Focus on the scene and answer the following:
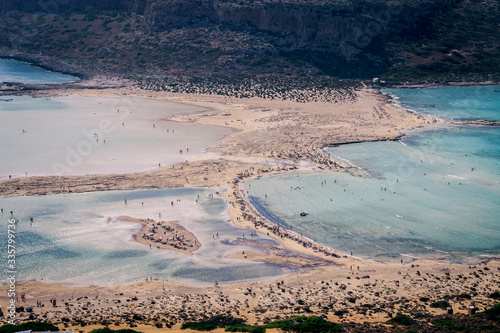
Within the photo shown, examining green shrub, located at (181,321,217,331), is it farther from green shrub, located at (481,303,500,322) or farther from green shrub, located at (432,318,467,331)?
green shrub, located at (481,303,500,322)

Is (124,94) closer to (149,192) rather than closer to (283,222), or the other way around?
(149,192)

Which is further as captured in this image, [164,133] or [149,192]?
[164,133]

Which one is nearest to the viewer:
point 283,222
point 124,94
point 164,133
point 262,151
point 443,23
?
point 283,222

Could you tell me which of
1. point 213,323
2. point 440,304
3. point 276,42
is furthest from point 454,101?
point 213,323

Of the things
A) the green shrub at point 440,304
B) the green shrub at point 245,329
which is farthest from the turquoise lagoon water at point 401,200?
the green shrub at point 245,329

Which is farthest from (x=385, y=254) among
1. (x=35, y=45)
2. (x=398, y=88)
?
(x=35, y=45)

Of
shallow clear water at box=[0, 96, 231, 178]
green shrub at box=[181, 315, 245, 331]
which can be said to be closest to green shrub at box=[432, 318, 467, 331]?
green shrub at box=[181, 315, 245, 331]

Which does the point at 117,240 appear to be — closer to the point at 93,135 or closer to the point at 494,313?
the point at 494,313
